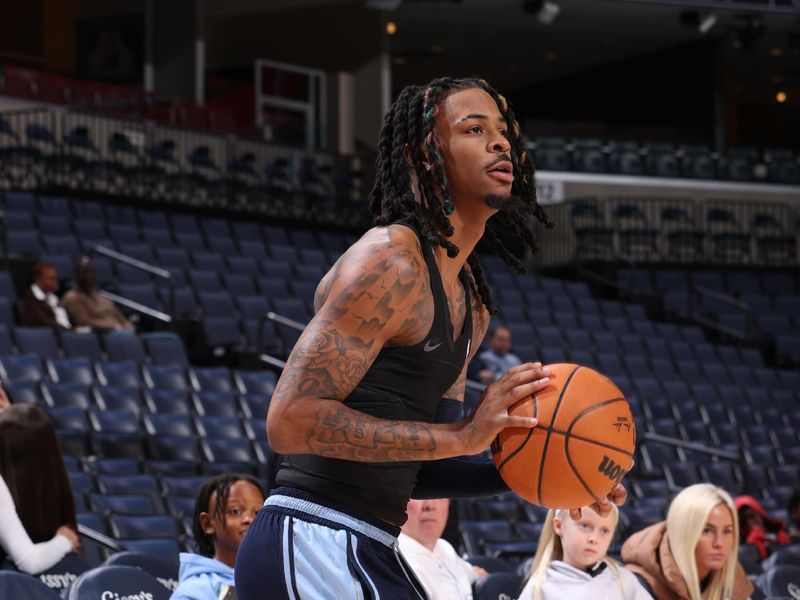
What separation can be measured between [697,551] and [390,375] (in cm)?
258

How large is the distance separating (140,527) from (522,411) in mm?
4542

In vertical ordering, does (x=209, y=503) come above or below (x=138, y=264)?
below

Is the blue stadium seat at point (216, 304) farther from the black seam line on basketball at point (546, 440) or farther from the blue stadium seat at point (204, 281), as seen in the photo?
the black seam line on basketball at point (546, 440)

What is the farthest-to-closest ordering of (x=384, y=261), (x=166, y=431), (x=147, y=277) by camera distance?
(x=147, y=277) → (x=166, y=431) → (x=384, y=261)

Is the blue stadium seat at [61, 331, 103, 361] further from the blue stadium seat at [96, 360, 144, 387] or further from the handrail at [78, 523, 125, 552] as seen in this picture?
the handrail at [78, 523, 125, 552]

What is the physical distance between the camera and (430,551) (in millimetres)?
4602

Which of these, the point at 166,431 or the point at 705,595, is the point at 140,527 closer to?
the point at 166,431

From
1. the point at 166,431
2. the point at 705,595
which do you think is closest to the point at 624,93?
the point at 166,431

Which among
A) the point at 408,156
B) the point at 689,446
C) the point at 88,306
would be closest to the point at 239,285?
the point at 88,306

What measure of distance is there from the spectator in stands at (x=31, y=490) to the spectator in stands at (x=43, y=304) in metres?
5.60

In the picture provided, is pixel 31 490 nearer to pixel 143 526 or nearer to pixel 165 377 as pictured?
pixel 143 526

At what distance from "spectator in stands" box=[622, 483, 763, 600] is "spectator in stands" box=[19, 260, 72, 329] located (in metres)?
6.13

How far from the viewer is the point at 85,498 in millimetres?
6738

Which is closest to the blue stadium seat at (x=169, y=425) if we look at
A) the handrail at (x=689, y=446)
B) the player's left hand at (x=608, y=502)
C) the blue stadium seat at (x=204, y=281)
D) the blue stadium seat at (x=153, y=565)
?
the blue stadium seat at (x=204, y=281)
